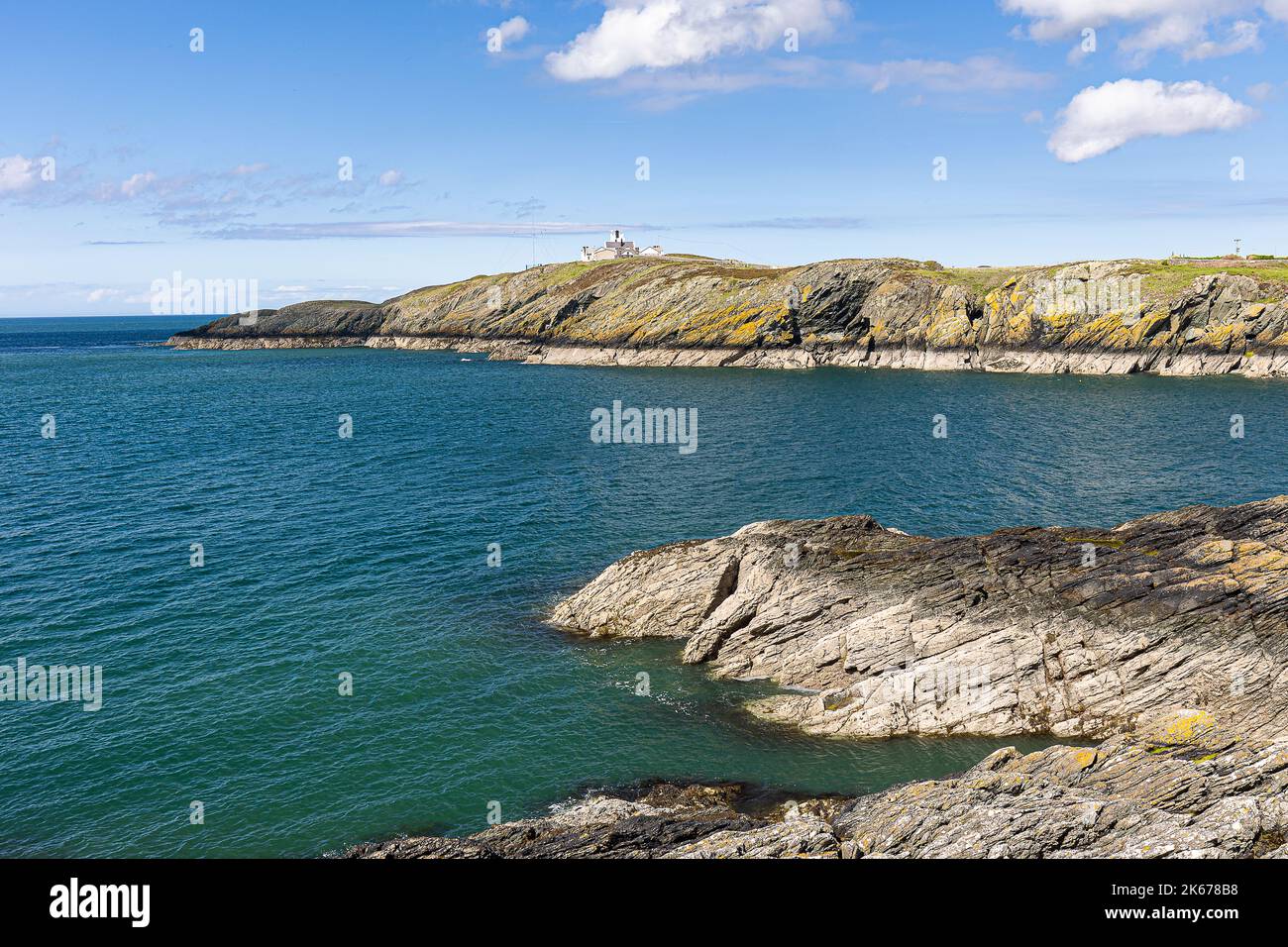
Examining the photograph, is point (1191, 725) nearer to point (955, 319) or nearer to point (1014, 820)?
point (1014, 820)

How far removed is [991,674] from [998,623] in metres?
2.45

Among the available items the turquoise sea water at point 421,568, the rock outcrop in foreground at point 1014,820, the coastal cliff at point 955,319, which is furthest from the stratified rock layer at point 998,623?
the coastal cliff at point 955,319

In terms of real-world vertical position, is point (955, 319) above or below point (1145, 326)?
above

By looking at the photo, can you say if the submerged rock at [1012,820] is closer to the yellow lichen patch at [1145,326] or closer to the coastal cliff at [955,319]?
the yellow lichen patch at [1145,326]

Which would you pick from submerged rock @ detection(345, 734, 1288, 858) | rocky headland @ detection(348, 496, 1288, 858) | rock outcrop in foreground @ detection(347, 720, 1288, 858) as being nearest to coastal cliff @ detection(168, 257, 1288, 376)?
rocky headland @ detection(348, 496, 1288, 858)

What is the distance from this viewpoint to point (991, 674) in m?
35.4

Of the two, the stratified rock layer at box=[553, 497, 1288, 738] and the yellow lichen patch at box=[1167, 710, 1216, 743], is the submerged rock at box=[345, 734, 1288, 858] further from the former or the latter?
the stratified rock layer at box=[553, 497, 1288, 738]

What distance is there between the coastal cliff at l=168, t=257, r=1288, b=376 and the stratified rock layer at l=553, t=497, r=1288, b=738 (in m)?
115

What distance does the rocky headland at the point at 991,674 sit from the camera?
863 inches

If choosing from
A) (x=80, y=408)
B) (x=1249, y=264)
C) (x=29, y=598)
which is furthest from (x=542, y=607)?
(x=1249, y=264)

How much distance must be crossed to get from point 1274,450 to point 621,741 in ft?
272

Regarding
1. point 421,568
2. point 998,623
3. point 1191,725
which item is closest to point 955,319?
point 421,568

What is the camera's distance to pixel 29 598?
47.2 metres

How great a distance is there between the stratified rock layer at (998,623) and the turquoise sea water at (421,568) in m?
2.45
